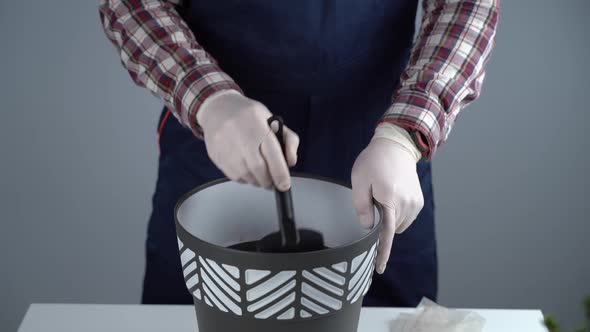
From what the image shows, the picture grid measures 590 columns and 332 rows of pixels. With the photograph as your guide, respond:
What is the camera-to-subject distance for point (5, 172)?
1486 millimetres

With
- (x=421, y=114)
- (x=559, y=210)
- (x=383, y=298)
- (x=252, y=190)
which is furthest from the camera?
(x=559, y=210)

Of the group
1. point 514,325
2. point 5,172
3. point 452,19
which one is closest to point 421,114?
point 452,19

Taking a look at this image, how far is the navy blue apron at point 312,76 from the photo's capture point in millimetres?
837

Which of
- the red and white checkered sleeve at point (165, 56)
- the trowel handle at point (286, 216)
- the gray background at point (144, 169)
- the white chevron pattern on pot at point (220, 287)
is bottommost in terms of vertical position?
the gray background at point (144, 169)

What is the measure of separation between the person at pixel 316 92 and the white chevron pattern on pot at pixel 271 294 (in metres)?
0.13

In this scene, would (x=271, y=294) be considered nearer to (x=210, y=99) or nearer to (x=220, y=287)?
(x=220, y=287)

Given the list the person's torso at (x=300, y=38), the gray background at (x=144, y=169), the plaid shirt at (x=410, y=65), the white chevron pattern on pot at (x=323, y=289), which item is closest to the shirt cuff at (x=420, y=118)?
the plaid shirt at (x=410, y=65)

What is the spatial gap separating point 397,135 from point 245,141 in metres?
0.20

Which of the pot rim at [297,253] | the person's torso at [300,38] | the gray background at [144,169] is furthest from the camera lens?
the gray background at [144,169]

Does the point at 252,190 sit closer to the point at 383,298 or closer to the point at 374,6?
the point at 374,6

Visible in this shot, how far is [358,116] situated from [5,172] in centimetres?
100

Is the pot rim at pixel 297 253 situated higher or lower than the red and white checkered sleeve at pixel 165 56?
lower

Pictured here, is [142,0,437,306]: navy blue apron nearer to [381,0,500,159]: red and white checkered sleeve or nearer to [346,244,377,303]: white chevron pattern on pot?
[381,0,500,159]: red and white checkered sleeve

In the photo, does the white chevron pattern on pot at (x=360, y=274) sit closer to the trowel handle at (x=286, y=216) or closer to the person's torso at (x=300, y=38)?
the trowel handle at (x=286, y=216)
